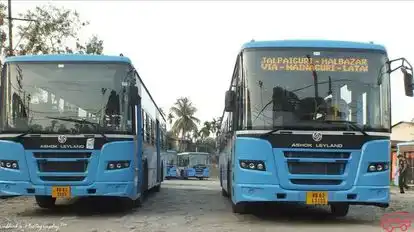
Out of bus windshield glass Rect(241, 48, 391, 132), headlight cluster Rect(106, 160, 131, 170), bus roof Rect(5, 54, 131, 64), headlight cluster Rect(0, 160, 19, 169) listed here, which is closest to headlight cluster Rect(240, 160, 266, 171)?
bus windshield glass Rect(241, 48, 391, 132)

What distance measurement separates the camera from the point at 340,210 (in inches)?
494

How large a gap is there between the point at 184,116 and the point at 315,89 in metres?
74.3

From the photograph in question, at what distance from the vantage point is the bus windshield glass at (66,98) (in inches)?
461

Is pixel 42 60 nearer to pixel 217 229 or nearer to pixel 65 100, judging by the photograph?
pixel 65 100

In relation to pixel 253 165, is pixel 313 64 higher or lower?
higher

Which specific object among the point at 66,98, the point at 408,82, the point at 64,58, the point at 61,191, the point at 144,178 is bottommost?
the point at 144,178

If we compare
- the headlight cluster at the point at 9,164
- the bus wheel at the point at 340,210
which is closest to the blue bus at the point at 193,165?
the bus wheel at the point at 340,210

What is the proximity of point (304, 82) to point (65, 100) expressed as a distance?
16.3ft

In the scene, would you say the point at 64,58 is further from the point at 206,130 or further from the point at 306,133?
the point at 206,130

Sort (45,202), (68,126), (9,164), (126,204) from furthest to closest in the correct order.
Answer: (126,204)
(45,202)
(68,126)
(9,164)

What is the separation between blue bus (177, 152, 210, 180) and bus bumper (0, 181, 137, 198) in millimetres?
43144

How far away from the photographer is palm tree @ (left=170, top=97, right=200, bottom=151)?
277 feet

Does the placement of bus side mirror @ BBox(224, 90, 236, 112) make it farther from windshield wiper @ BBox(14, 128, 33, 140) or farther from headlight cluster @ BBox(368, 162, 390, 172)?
windshield wiper @ BBox(14, 128, 33, 140)

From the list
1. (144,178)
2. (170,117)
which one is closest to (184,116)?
(170,117)
